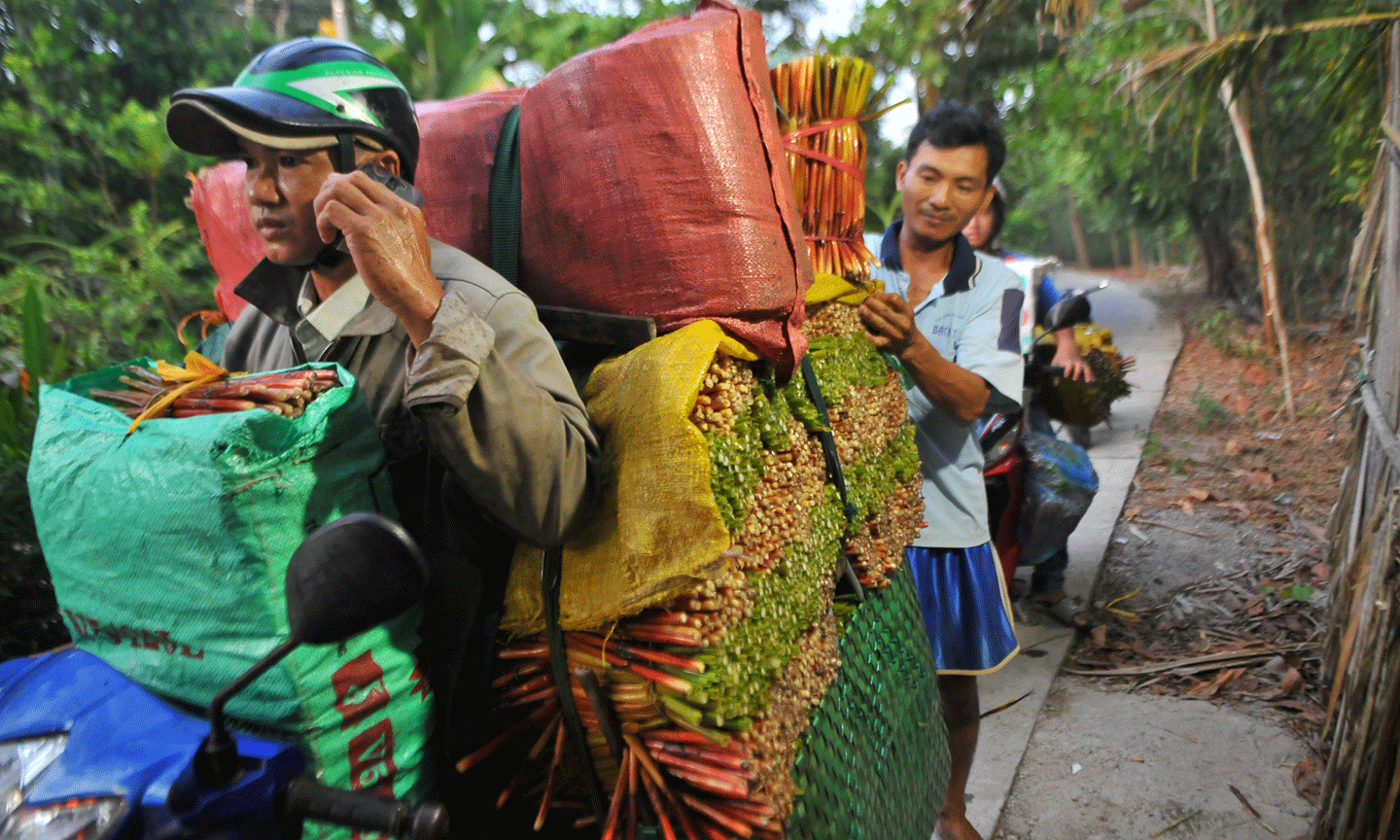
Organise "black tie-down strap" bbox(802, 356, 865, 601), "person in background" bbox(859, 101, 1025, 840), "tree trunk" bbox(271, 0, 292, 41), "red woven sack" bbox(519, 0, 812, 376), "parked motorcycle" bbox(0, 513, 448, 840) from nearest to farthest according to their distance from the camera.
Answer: "parked motorcycle" bbox(0, 513, 448, 840) → "red woven sack" bbox(519, 0, 812, 376) → "black tie-down strap" bbox(802, 356, 865, 601) → "person in background" bbox(859, 101, 1025, 840) → "tree trunk" bbox(271, 0, 292, 41)

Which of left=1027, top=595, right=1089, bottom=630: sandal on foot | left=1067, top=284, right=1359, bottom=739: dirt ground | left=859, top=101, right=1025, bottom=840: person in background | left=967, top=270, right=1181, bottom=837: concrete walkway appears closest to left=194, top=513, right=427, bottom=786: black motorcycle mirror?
left=859, top=101, right=1025, bottom=840: person in background

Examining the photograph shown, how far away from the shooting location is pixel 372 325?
152cm

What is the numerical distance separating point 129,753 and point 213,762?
0.11 meters

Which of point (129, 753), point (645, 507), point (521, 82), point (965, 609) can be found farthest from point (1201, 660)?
point (521, 82)

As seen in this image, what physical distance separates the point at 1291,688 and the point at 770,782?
10.5 ft

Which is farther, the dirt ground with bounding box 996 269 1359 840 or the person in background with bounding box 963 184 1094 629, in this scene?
the person in background with bounding box 963 184 1094 629

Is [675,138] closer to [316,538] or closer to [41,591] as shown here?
[316,538]

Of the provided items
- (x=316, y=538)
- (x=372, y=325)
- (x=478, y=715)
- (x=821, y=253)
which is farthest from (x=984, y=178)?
(x=316, y=538)

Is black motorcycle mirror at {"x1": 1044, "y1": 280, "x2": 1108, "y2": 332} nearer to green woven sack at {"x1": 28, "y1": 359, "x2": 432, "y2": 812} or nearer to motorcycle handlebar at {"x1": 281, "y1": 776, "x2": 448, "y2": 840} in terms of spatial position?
green woven sack at {"x1": 28, "y1": 359, "x2": 432, "y2": 812}

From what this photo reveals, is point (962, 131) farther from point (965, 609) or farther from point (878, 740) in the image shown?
point (878, 740)

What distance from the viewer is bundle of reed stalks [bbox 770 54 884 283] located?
2014 millimetres

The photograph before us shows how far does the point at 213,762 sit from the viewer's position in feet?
3.27

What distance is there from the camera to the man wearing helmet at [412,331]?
1209 mm

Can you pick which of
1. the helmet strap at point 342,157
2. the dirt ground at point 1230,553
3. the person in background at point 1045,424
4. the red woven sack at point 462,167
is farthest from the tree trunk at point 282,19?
the helmet strap at point 342,157
